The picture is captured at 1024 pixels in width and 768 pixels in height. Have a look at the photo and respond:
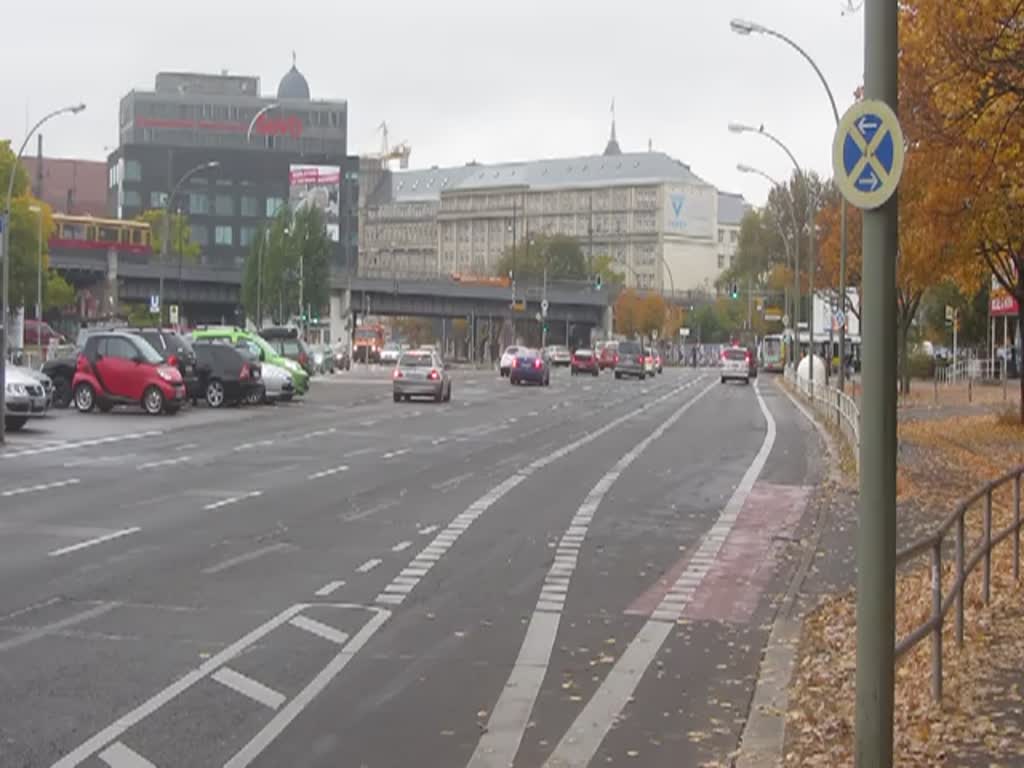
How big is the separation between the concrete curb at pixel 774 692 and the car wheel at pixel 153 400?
2737 centimetres

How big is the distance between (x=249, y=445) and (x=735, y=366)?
63.8m

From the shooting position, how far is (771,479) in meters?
25.5

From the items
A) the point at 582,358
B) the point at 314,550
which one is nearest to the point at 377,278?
the point at 582,358

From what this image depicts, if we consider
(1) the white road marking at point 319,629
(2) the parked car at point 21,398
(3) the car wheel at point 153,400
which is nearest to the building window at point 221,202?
(3) the car wheel at point 153,400

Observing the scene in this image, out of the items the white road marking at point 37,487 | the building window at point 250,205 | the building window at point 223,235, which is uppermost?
the building window at point 250,205

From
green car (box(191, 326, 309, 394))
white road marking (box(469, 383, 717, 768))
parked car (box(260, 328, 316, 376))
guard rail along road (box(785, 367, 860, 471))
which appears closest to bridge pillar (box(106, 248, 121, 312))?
parked car (box(260, 328, 316, 376))

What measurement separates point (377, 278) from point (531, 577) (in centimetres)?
11728

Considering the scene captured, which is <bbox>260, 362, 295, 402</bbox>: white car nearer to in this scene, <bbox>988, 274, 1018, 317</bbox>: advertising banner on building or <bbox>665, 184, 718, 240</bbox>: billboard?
<bbox>988, 274, 1018, 317</bbox>: advertising banner on building

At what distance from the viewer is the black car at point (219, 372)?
4588 cm

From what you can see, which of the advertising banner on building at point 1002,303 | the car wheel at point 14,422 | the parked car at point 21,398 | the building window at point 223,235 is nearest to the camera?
the parked car at point 21,398

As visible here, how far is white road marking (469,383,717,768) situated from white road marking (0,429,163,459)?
11731 mm

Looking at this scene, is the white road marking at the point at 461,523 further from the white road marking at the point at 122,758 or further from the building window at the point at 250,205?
the building window at the point at 250,205

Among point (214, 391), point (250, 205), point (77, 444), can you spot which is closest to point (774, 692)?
point (77, 444)

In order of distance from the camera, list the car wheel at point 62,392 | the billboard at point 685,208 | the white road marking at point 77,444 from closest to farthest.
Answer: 1. the white road marking at point 77,444
2. the car wheel at point 62,392
3. the billboard at point 685,208
